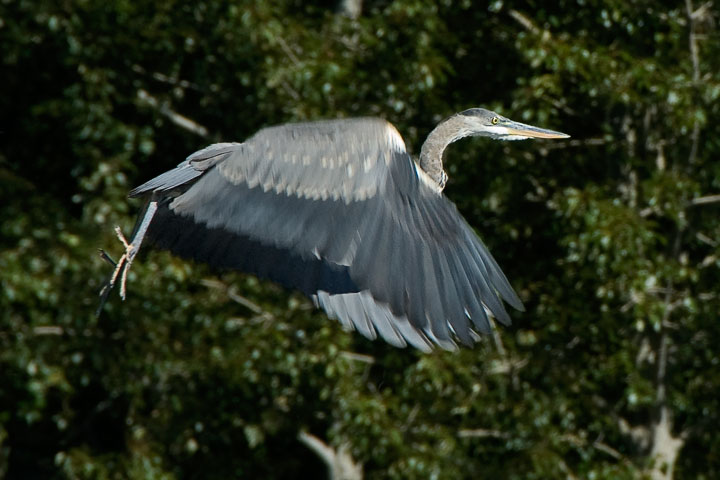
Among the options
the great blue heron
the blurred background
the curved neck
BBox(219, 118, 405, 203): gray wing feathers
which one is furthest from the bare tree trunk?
BBox(219, 118, 405, 203): gray wing feathers

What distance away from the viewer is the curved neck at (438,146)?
4.40 m

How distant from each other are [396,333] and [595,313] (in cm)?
315

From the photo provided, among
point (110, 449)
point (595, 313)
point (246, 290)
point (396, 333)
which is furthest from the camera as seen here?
point (110, 449)

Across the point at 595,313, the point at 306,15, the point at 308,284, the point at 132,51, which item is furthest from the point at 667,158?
the point at 308,284

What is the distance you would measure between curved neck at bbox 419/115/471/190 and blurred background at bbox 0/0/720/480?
1877 mm

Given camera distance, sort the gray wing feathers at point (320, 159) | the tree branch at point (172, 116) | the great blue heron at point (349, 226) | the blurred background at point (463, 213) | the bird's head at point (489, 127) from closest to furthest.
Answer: the great blue heron at point (349, 226), the gray wing feathers at point (320, 159), the bird's head at point (489, 127), the blurred background at point (463, 213), the tree branch at point (172, 116)

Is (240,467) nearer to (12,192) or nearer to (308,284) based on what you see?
(12,192)

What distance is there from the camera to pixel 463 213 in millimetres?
6926

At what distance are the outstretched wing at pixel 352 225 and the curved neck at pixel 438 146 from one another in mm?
635

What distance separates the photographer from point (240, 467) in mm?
8227

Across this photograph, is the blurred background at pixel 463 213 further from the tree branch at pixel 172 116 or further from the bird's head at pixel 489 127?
the bird's head at pixel 489 127

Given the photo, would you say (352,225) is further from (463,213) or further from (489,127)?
(463,213)

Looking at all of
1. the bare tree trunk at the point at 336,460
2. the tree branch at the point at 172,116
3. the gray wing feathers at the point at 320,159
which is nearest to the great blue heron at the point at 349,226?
the gray wing feathers at the point at 320,159

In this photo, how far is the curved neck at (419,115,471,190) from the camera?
173 inches
